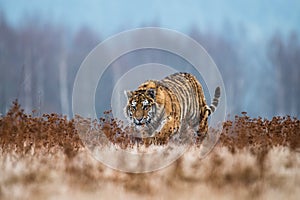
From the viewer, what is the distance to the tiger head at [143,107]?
8758 millimetres

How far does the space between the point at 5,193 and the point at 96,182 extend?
1057 mm

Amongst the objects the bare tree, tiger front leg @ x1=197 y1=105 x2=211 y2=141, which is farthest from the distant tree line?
tiger front leg @ x1=197 y1=105 x2=211 y2=141

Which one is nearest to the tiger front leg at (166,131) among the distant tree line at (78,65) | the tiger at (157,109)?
the tiger at (157,109)

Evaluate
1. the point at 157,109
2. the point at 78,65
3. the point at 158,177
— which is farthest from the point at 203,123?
the point at 78,65

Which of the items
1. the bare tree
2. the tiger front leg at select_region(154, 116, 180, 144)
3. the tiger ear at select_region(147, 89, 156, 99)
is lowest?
the tiger front leg at select_region(154, 116, 180, 144)

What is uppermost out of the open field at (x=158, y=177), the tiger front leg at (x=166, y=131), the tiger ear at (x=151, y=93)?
the tiger ear at (x=151, y=93)

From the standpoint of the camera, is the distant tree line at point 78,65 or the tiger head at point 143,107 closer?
the tiger head at point 143,107

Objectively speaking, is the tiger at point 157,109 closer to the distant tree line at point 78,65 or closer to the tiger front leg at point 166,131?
the tiger front leg at point 166,131

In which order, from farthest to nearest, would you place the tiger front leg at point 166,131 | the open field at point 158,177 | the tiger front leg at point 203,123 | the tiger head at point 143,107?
the tiger front leg at point 203,123 < the tiger front leg at point 166,131 < the tiger head at point 143,107 < the open field at point 158,177

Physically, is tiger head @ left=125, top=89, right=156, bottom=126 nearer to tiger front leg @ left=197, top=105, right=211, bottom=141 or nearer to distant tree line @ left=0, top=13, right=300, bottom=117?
tiger front leg @ left=197, top=105, right=211, bottom=141

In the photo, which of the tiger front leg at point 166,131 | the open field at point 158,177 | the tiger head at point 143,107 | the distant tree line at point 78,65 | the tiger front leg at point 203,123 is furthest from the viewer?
the distant tree line at point 78,65

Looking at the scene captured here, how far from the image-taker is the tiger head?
8.76 meters

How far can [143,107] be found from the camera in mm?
8773

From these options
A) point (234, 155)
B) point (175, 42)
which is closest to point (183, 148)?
point (234, 155)
